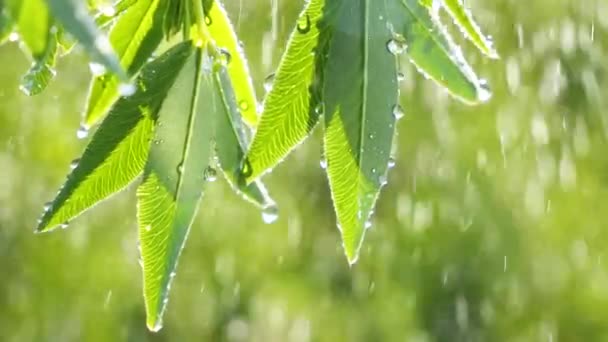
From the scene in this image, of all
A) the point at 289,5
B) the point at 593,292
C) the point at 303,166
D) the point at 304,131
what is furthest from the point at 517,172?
the point at 304,131

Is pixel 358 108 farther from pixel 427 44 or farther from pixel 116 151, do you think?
pixel 116 151

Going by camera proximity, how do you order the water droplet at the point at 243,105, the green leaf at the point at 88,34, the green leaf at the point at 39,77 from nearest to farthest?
1. the green leaf at the point at 88,34
2. the green leaf at the point at 39,77
3. the water droplet at the point at 243,105

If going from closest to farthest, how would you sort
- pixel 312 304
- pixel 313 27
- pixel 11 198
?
Result: pixel 313 27 → pixel 11 198 → pixel 312 304

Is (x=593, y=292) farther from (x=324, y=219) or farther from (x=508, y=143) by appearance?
(x=324, y=219)

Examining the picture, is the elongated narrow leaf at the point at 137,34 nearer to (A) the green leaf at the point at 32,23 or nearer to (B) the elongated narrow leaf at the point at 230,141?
(B) the elongated narrow leaf at the point at 230,141

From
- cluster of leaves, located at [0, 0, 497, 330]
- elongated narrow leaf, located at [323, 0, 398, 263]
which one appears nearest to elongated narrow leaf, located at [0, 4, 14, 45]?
cluster of leaves, located at [0, 0, 497, 330]

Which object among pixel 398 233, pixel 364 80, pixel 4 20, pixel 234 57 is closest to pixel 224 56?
pixel 234 57

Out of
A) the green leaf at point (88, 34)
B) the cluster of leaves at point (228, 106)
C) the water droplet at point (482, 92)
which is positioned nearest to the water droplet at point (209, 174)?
the cluster of leaves at point (228, 106)
